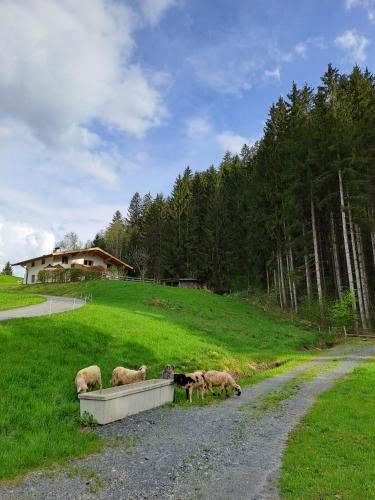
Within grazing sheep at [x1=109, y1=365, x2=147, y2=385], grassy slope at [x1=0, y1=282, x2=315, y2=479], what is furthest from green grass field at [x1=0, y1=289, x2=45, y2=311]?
grazing sheep at [x1=109, y1=365, x2=147, y2=385]

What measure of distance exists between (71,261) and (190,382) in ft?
191

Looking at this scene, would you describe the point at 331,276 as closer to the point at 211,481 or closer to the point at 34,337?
the point at 34,337

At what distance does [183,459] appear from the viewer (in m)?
8.23

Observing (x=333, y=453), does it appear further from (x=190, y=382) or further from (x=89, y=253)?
(x=89, y=253)

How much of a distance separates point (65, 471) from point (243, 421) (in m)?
5.53

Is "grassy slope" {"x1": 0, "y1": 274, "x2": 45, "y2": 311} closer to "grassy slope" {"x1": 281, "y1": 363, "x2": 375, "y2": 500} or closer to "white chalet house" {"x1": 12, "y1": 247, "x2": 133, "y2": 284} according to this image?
"white chalet house" {"x1": 12, "y1": 247, "x2": 133, "y2": 284}

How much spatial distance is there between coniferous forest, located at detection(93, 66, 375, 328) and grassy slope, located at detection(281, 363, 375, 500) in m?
24.9

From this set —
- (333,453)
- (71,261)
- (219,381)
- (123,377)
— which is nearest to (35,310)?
(123,377)

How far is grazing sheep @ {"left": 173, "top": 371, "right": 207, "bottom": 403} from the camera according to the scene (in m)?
14.2

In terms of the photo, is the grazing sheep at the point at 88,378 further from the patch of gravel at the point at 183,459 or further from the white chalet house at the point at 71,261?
the white chalet house at the point at 71,261

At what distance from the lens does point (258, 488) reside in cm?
668

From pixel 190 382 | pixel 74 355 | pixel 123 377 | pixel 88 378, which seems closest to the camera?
pixel 88 378

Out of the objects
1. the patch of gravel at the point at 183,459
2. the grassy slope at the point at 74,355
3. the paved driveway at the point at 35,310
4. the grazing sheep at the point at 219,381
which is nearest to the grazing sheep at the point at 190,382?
the grazing sheep at the point at 219,381

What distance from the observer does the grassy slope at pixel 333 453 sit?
21.6 ft
